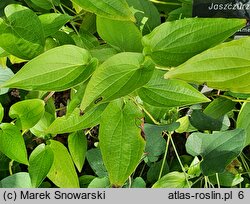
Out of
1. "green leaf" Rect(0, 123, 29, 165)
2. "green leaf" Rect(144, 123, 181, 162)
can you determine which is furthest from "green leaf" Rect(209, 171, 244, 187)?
"green leaf" Rect(0, 123, 29, 165)

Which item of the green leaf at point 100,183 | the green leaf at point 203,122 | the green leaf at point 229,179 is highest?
the green leaf at point 203,122

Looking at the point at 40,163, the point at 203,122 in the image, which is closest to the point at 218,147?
the point at 203,122

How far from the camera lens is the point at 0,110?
67 cm

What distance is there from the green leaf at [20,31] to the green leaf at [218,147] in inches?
11.6

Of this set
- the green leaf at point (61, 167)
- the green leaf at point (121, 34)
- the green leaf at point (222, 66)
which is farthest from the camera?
the green leaf at point (61, 167)

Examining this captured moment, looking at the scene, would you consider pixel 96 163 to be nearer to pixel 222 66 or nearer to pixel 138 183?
pixel 138 183

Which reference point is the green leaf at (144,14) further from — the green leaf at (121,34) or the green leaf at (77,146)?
the green leaf at (77,146)

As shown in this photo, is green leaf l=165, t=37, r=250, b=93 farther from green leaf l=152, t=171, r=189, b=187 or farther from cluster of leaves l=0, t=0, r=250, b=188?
green leaf l=152, t=171, r=189, b=187

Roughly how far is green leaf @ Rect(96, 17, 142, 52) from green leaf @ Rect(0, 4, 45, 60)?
0.08m

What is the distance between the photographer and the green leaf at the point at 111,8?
57 cm

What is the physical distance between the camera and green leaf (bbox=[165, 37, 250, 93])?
504 millimetres

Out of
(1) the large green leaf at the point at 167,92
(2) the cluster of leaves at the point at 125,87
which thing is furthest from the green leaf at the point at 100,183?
(1) the large green leaf at the point at 167,92

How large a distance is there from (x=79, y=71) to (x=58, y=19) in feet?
0.39

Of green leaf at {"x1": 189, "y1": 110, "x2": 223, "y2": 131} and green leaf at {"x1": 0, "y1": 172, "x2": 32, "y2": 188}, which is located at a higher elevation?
green leaf at {"x1": 189, "y1": 110, "x2": 223, "y2": 131}
